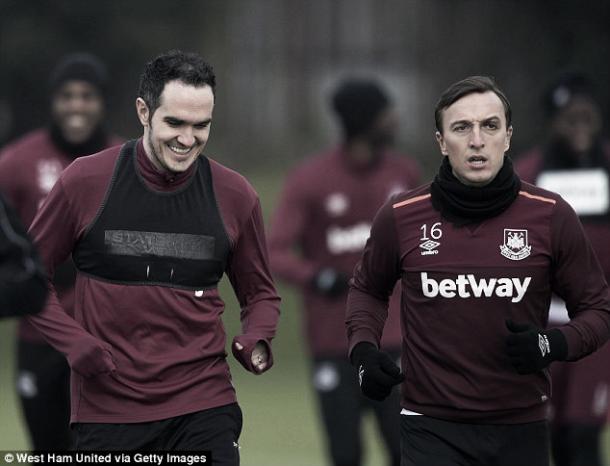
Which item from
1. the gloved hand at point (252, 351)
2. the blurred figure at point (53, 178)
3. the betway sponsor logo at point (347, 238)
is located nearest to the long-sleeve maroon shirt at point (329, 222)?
the betway sponsor logo at point (347, 238)

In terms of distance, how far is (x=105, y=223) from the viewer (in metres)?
7.08

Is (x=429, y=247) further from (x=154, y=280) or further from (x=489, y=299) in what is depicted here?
(x=154, y=280)

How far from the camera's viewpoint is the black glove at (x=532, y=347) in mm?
6703

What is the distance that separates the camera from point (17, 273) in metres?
6.13

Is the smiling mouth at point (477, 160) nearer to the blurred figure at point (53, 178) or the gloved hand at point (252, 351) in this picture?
the gloved hand at point (252, 351)

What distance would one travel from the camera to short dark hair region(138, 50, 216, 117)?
7047mm

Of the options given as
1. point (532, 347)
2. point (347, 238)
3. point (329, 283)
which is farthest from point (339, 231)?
point (532, 347)

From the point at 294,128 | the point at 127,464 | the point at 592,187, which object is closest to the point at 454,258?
the point at 127,464


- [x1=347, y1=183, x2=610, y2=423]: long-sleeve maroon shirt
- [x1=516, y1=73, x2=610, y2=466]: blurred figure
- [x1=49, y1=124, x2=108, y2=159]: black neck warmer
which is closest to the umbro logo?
[x1=347, y1=183, x2=610, y2=423]: long-sleeve maroon shirt

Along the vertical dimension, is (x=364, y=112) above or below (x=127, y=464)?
above

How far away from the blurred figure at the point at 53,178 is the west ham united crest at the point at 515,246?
346cm

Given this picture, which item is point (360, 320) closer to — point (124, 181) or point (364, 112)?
point (124, 181)

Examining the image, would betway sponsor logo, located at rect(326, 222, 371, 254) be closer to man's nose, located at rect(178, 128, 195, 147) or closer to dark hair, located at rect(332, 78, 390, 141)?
dark hair, located at rect(332, 78, 390, 141)

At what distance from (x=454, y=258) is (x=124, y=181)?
4.55 ft
